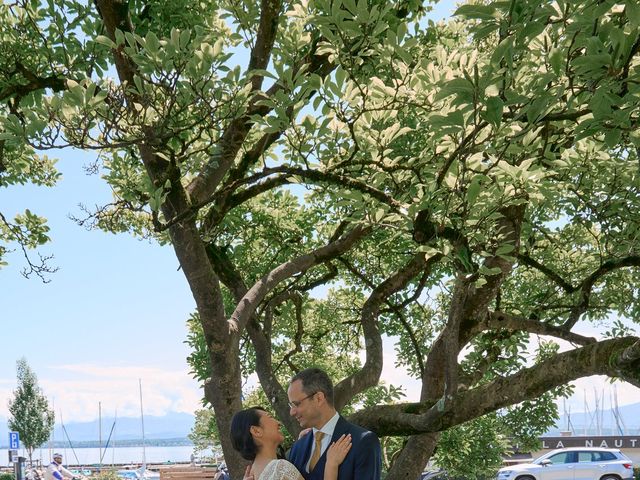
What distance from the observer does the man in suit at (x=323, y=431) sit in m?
3.86

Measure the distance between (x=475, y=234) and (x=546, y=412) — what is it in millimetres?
7350

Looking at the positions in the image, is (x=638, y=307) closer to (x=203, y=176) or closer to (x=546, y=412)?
(x=546, y=412)

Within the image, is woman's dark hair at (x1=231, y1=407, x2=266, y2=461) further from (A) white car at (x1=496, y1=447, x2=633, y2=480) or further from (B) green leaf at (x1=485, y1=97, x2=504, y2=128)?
(A) white car at (x1=496, y1=447, x2=633, y2=480)

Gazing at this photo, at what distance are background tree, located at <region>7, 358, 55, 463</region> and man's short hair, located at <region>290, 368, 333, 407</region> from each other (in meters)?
66.6

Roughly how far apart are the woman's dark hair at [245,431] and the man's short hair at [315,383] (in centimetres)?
34

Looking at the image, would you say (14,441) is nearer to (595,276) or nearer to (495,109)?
(595,276)

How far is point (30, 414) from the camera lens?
65.9 meters

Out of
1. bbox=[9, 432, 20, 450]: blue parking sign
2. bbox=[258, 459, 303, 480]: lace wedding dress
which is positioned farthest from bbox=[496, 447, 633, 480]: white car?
bbox=[258, 459, 303, 480]: lace wedding dress

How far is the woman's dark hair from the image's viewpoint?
4.14 meters

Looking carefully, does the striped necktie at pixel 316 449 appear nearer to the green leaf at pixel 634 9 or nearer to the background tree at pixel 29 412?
the green leaf at pixel 634 9

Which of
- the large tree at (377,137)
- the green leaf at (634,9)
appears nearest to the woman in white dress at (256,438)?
the large tree at (377,137)

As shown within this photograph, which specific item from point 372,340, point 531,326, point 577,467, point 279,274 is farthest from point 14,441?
point 531,326

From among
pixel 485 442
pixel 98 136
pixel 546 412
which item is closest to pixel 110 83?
pixel 98 136

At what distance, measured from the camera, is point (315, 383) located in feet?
13.0
